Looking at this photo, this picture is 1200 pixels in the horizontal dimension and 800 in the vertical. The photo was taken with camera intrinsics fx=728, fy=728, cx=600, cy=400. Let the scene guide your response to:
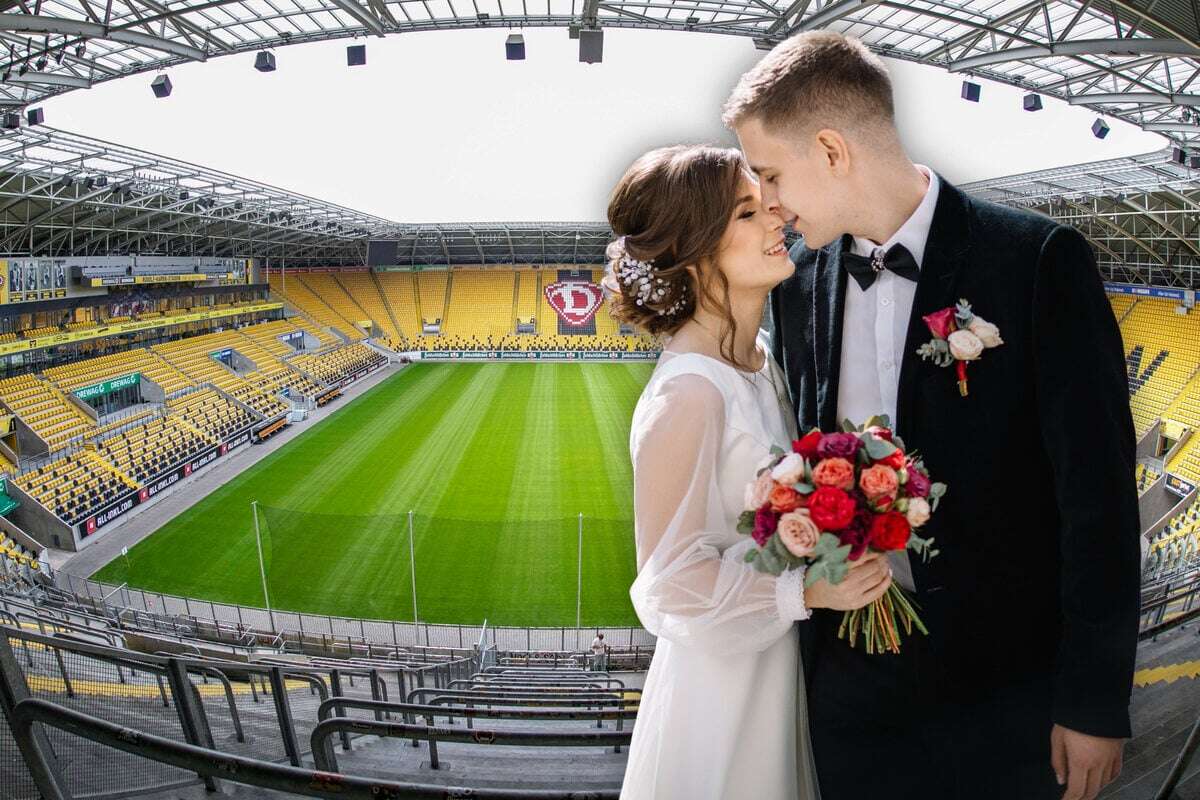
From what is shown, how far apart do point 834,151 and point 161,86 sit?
14.7m

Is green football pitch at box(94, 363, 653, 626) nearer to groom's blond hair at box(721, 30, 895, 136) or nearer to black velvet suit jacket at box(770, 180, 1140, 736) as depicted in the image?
black velvet suit jacket at box(770, 180, 1140, 736)

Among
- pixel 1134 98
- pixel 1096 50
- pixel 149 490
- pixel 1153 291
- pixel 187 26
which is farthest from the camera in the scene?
pixel 1153 291

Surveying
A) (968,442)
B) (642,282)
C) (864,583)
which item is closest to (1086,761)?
(864,583)

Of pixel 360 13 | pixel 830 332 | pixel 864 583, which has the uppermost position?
pixel 360 13

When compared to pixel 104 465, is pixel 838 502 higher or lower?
higher

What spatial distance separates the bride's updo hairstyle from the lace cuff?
60cm

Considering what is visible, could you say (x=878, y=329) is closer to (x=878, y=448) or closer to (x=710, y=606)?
(x=878, y=448)

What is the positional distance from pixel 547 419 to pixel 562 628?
545 inches

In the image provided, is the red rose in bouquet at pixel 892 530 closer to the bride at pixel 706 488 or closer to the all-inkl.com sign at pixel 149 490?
the bride at pixel 706 488

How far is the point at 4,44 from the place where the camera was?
1171 centimetres

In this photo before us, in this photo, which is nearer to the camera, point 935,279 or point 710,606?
point 935,279

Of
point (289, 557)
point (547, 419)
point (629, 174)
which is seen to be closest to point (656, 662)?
point (629, 174)

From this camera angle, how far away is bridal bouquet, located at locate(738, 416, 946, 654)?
142 cm

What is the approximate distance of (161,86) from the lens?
12.7 meters
